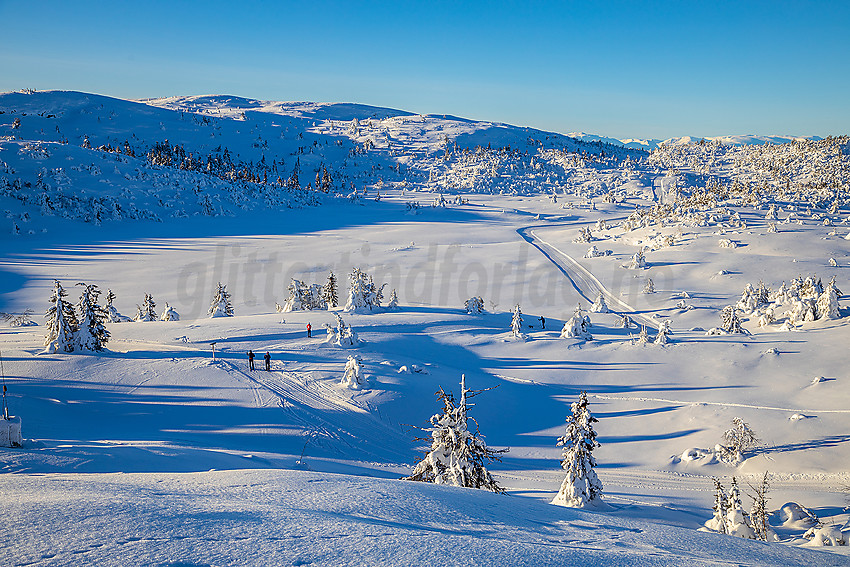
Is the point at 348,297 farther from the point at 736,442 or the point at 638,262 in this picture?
the point at 638,262

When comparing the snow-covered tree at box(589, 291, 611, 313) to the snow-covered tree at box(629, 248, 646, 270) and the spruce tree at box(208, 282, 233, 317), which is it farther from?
the spruce tree at box(208, 282, 233, 317)

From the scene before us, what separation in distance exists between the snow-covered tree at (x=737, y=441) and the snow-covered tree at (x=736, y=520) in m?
6.61

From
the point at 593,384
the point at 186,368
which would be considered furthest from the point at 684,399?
the point at 186,368

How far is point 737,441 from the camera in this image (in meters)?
16.7

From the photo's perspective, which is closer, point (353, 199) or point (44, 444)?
point (44, 444)

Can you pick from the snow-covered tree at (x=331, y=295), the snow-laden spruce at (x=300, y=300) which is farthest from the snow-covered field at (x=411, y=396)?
the snow-laden spruce at (x=300, y=300)

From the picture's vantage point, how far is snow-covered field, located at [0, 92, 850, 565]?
4785 mm

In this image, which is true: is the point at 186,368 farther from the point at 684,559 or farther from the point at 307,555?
the point at 684,559

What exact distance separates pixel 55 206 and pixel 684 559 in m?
105

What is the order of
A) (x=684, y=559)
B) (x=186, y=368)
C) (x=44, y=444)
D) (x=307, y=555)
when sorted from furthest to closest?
(x=186, y=368)
(x=44, y=444)
(x=684, y=559)
(x=307, y=555)

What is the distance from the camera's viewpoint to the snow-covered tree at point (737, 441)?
16.3m

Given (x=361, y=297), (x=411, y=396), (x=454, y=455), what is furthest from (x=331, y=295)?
(x=454, y=455)

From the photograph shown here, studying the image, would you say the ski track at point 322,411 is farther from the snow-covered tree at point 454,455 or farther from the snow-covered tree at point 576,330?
the snow-covered tree at point 576,330

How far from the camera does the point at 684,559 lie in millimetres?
4930
